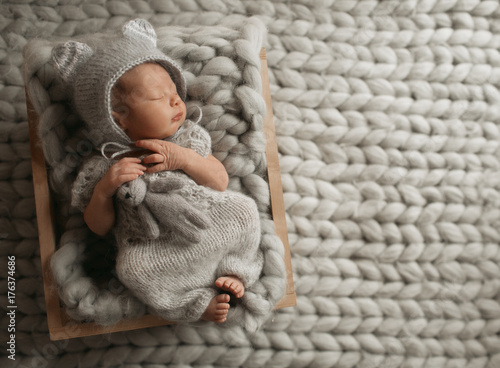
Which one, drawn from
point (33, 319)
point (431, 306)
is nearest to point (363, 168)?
point (431, 306)

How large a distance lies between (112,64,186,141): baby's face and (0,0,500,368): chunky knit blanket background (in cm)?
32

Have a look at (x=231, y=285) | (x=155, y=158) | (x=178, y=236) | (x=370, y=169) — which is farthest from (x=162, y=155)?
(x=370, y=169)

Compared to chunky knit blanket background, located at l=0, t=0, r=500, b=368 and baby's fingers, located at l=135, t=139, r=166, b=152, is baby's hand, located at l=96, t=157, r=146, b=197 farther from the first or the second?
chunky knit blanket background, located at l=0, t=0, r=500, b=368

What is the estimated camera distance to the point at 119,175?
2.20 ft

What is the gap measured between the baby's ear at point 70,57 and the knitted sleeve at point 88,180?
140 mm

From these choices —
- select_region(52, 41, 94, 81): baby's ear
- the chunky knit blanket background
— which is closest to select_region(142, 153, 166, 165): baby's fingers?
select_region(52, 41, 94, 81): baby's ear

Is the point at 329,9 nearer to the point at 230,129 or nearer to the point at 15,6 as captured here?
the point at 230,129

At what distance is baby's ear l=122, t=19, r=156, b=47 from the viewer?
724 millimetres

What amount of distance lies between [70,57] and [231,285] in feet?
1.39

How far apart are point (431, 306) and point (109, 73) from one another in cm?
Answer: 78

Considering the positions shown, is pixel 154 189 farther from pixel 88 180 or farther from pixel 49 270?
pixel 49 270

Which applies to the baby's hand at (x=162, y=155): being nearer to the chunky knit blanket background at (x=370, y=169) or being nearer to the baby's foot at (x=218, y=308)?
the baby's foot at (x=218, y=308)

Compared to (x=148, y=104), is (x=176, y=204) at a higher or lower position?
lower

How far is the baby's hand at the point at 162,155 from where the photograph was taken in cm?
69
